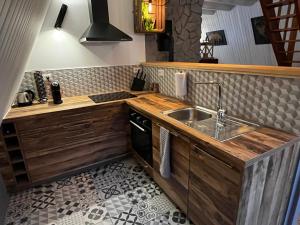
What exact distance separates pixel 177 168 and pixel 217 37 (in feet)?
19.6

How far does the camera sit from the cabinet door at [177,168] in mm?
1546

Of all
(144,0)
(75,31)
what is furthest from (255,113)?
(75,31)

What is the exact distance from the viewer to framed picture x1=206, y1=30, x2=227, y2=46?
6301 mm

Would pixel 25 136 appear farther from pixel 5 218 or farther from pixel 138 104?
pixel 138 104

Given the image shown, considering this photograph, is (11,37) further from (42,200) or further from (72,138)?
(42,200)

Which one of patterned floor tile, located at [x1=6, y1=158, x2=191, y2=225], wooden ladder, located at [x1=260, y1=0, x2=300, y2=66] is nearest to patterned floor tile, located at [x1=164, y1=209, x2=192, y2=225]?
patterned floor tile, located at [x1=6, y1=158, x2=191, y2=225]

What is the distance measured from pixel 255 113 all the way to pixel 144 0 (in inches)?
82.1

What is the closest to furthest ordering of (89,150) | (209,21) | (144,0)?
(89,150), (144,0), (209,21)

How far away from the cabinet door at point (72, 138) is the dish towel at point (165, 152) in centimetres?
90

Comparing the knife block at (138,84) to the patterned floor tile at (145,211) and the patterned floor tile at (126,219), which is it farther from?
the patterned floor tile at (126,219)

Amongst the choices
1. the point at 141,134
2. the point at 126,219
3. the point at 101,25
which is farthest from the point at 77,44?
the point at 126,219

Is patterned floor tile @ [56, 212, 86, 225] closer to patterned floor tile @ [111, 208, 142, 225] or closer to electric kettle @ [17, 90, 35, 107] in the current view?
patterned floor tile @ [111, 208, 142, 225]

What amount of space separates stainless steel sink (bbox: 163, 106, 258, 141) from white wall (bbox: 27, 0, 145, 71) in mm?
1382

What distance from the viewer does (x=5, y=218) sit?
181 cm
